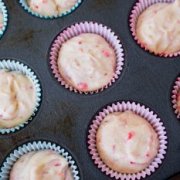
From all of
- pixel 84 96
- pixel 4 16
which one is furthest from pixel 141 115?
pixel 4 16

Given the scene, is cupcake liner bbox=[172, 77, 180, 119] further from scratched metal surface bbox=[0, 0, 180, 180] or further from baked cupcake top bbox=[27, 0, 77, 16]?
baked cupcake top bbox=[27, 0, 77, 16]

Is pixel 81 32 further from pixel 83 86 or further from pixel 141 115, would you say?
pixel 141 115

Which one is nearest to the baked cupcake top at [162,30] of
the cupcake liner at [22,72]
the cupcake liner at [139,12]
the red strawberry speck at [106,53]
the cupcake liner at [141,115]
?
the cupcake liner at [139,12]

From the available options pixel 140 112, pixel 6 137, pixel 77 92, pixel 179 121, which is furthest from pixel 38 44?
pixel 179 121

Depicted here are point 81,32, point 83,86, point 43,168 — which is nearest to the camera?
point 43,168

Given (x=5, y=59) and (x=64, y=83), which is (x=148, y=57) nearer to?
(x=64, y=83)

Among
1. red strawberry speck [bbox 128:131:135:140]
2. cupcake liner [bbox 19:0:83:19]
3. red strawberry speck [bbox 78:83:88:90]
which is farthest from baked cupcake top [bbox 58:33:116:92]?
red strawberry speck [bbox 128:131:135:140]
